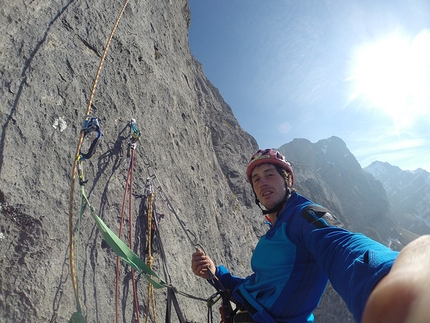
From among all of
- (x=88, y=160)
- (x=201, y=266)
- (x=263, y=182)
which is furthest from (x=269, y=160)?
(x=88, y=160)

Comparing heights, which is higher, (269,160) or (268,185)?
(269,160)

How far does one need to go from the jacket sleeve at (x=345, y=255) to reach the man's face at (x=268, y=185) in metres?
0.75

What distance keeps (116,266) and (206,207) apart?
322 centimetres

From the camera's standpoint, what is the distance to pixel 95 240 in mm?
2762

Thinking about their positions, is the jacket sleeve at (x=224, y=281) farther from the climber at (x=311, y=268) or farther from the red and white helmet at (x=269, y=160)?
the red and white helmet at (x=269, y=160)

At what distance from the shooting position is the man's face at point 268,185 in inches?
106

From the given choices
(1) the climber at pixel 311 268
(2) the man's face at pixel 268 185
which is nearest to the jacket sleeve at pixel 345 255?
(1) the climber at pixel 311 268

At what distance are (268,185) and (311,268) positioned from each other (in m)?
1.00

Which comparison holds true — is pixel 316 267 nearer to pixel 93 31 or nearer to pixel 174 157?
pixel 174 157

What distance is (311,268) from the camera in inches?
78.6

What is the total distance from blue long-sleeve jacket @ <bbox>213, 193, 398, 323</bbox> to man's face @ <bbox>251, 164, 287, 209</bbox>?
1.46 ft

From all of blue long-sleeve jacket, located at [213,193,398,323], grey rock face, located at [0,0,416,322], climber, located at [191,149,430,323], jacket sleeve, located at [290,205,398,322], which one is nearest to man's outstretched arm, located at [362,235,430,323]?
climber, located at [191,149,430,323]

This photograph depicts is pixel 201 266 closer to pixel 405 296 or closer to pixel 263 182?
pixel 263 182

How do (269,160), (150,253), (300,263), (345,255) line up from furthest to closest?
(150,253)
(269,160)
(300,263)
(345,255)
